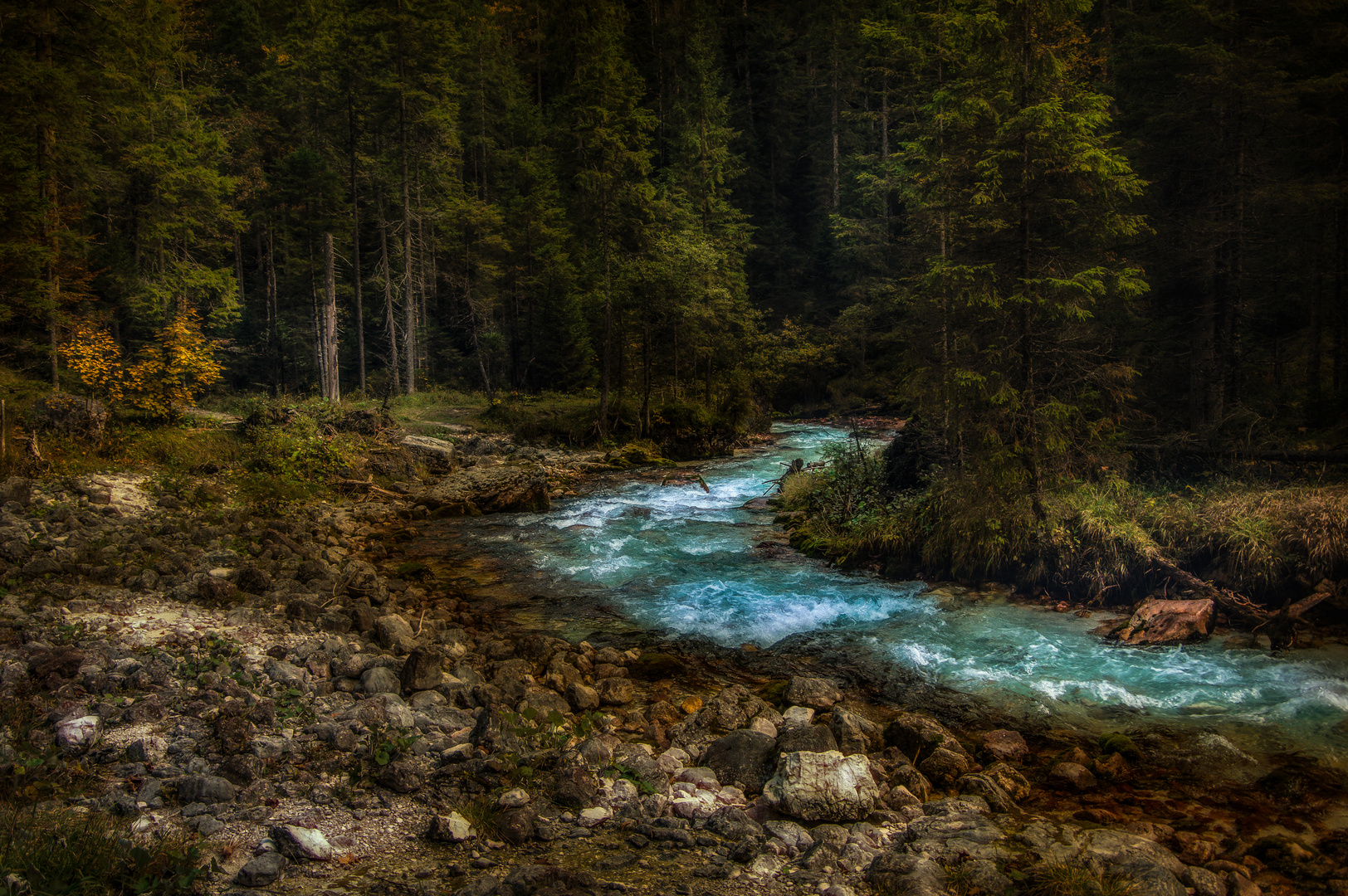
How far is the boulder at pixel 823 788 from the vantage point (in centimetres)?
486

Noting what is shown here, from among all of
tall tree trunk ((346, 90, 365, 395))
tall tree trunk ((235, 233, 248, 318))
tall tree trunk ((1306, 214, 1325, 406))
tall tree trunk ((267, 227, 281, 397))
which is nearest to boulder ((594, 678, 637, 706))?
tall tree trunk ((1306, 214, 1325, 406))

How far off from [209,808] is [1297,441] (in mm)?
16665

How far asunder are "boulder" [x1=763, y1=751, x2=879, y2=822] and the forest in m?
6.74

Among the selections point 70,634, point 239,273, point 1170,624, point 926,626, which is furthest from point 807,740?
point 239,273

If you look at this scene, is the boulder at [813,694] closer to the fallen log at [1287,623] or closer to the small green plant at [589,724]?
the small green plant at [589,724]

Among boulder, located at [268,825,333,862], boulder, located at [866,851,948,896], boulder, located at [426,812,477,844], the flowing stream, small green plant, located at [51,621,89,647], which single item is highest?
small green plant, located at [51,621,89,647]

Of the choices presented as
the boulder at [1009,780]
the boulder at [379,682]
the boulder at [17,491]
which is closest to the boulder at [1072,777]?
the boulder at [1009,780]

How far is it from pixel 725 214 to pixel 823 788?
1467 inches

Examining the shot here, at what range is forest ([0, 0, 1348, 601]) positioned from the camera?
1053 centimetres

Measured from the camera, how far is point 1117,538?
9.64 meters

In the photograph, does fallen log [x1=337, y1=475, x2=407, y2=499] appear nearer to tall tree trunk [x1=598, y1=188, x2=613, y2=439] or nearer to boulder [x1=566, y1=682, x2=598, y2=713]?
tall tree trunk [x1=598, y1=188, x2=613, y2=439]

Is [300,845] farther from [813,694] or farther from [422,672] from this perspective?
[813,694]

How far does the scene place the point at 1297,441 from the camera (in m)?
12.1

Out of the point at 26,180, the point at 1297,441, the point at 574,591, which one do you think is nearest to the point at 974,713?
the point at 574,591
